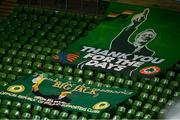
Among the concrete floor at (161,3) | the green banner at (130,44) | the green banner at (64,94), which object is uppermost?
the concrete floor at (161,3)

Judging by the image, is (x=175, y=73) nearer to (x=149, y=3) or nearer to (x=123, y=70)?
(x=123, y=70)

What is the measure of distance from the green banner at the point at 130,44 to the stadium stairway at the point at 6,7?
132 inches

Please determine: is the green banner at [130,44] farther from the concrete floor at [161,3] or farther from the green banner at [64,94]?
the green banner at [64,94]

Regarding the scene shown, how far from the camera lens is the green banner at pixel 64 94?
50.2ft

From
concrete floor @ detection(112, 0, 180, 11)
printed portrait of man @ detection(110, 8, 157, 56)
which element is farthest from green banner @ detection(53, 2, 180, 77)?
concrete floor @ detection(112, 0, 180, 11)

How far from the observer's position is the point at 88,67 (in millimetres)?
16641

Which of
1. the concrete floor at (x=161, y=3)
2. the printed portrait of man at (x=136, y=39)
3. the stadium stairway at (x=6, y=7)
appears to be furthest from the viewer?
the stadium stairway at (x=6, y=7)

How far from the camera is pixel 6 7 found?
65.3 ft

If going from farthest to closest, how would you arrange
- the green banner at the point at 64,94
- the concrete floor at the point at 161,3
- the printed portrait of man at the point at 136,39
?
1. the concrete floor at the point at 161,3
2. the printed portrait of man at the point at 136,39
3. the green banner at the point at 64,94

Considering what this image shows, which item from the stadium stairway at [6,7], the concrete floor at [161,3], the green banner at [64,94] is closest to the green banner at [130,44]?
the concrete floor at [161,3]

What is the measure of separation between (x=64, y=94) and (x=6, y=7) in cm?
522

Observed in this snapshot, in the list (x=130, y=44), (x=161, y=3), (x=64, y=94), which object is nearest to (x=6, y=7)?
(x=130, y=44)

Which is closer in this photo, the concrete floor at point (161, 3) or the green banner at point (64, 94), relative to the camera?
the green banner at point (64, 94)

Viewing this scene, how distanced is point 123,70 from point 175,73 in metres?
1.37
